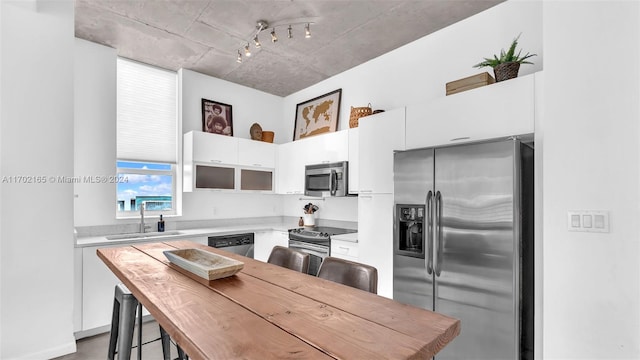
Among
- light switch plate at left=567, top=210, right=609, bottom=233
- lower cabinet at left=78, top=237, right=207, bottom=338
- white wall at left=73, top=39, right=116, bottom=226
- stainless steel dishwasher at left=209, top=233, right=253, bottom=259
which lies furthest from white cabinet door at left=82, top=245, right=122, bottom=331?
light switch plate at left=567, top=210, right=609, bottom=233

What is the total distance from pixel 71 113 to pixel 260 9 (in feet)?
6.14

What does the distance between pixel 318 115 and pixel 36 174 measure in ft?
10.1

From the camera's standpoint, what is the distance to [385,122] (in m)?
2.94

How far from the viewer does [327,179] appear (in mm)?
3777

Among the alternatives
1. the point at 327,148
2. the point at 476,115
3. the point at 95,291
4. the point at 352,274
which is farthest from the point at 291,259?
the point at 95,291

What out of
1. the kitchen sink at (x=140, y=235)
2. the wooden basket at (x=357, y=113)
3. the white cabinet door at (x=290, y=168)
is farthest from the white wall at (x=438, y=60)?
the kitchen sink at (x=140, y=235)

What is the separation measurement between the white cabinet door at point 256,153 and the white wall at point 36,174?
1.87 meters

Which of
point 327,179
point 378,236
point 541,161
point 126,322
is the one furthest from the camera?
point 327,179

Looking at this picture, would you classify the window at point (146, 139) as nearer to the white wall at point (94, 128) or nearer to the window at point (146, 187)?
the window at point (146, 187)

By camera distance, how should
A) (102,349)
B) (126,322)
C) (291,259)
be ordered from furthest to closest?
(102,349), (291,259), (126,322)

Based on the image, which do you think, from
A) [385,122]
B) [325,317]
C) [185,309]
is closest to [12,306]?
[185,309]

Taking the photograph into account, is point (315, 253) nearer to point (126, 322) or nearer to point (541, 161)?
point (126, 322)

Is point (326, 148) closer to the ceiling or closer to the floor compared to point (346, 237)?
closer to the ceiling

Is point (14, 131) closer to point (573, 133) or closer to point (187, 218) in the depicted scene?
point (187, 218)
